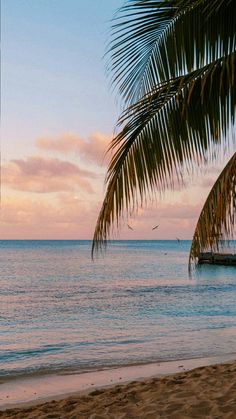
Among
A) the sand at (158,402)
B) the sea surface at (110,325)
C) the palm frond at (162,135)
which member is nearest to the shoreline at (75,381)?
the sea surface at (110,325)

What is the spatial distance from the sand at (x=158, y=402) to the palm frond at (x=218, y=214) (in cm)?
364

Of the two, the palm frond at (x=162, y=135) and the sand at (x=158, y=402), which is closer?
the palm frond at (x=162, y=135)

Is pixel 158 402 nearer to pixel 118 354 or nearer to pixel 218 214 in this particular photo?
pixel 218 214

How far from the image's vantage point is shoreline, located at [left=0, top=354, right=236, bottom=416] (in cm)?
1104

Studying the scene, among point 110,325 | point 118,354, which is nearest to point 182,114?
point 118,354

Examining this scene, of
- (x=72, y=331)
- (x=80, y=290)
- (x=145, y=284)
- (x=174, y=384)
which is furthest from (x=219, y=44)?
(x=145, y=284)

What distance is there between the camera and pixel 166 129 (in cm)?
407

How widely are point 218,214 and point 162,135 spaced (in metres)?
0.77

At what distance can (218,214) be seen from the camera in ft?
12.3

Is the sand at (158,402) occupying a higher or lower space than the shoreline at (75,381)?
higher

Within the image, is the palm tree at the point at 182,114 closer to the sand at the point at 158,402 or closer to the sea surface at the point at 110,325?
the sand at the point at 158,402

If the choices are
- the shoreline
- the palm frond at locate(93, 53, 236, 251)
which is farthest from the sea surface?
the palm frond at locate(93, 53, 236, 251)

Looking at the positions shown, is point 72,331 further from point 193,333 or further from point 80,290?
point 80,290

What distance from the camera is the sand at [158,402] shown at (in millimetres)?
7191
